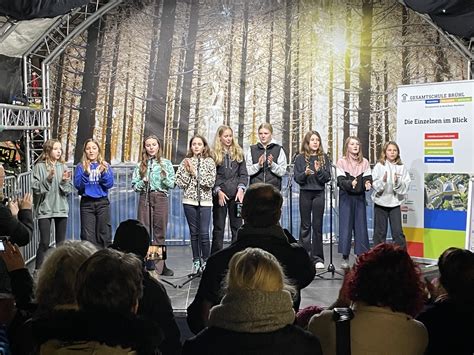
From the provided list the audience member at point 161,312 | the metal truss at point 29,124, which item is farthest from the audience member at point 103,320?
the metal truss at point 29,124

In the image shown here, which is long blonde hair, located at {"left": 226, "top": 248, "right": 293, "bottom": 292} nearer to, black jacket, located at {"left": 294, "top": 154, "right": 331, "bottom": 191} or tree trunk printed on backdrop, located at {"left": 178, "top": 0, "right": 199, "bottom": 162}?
black jacket, located at {"left": 294, "top": 154, "right": 331, "bottom": 191}

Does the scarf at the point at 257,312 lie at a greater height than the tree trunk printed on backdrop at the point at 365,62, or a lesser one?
→ lesser

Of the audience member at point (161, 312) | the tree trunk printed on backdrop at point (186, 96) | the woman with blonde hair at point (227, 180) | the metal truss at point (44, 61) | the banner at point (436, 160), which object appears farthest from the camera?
the tree trunk printed on backdrop at point (186, 96)

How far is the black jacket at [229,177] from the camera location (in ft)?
22.0

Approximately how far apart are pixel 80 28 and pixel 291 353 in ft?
23.2

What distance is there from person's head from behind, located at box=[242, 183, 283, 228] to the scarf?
1.00 metres

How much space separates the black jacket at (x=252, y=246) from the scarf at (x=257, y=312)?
3.02ft

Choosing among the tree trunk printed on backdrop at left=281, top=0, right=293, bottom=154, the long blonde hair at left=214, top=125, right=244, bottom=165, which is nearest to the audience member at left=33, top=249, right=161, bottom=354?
the long blonde hair at left=214, top=125, right=244, bottom=165

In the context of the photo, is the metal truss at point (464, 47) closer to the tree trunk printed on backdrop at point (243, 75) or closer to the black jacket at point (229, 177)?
the tree trunk printed on backdrop at point (243, 75)

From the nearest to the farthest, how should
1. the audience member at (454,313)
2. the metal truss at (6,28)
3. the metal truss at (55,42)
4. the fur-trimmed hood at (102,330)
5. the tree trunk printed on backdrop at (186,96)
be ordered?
the fur-trimmed hood at (102,330), the audience member at (454,313), the metal truss at (6,28), the metal truss at (55,42), the tree trunk printed on backdrop at (186,96)

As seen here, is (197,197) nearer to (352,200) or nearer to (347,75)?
(352,200)

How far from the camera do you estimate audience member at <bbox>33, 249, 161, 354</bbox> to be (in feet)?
6.36

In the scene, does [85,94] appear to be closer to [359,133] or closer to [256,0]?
[256,0]

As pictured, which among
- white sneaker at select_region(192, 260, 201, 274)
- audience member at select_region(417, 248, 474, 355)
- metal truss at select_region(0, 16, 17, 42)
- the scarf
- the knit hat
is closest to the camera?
the scarf
